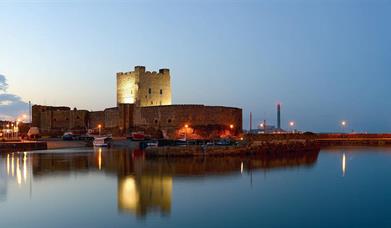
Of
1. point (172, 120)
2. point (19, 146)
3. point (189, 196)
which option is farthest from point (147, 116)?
point (189, 196)

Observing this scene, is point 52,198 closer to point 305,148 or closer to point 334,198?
point 334,198

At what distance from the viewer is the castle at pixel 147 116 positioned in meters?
31.5

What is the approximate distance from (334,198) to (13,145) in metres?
20.1

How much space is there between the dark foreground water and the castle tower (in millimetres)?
20546

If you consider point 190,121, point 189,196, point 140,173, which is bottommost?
point 189,196

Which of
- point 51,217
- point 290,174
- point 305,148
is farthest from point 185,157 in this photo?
point 51,217

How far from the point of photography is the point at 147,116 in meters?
33.2

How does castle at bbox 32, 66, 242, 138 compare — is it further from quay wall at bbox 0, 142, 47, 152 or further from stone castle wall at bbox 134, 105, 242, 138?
quay wall at bbox 0, 142, 47, 152

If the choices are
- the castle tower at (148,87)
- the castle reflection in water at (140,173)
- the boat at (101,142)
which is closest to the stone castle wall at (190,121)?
the castle tower at (148,87)

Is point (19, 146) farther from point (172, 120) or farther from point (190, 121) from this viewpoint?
point (190, 121)

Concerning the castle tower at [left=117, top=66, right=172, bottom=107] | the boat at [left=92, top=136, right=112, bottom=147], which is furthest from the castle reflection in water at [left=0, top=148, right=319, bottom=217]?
the castle tower at [left=117, top=66, right=172, bottom=107]

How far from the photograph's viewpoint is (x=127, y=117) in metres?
34.4

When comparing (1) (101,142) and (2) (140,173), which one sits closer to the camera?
(2) (140,173)

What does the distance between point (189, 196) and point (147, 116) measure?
78.1 feet
